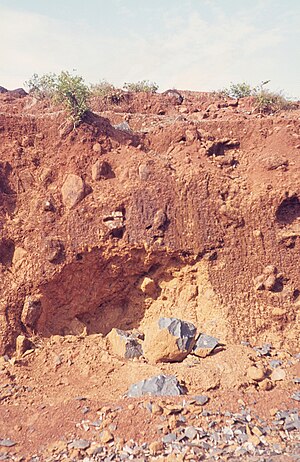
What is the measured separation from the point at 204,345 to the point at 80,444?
2.54 metres

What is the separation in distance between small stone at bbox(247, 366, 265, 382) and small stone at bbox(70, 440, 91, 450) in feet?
8.33

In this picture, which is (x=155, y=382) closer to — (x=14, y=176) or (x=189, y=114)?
(x=14, y=176)

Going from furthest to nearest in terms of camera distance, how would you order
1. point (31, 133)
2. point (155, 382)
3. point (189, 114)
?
1. point (189, 114)
2. point (31, 133)
3. point (155, 382)

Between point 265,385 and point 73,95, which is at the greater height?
point 73,95

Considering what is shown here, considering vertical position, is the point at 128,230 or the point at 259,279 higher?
the point at 128,230

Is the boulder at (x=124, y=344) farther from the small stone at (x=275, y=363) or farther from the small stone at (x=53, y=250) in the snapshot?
the small stone at (x=275, y=363)

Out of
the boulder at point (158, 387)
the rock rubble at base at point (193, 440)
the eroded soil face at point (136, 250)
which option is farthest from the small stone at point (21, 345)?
the boulder at point (158, 387)

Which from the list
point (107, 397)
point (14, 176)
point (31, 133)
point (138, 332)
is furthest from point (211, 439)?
point (31, 133)

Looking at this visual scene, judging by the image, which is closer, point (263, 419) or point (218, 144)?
point (263, 419)

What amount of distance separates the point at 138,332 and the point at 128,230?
1913 millimetres

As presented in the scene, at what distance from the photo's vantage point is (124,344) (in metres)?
6.76

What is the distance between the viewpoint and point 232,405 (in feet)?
17.7

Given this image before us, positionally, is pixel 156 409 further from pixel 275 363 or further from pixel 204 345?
pixel 275 363

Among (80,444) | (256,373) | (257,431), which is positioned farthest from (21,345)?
(257,431)
